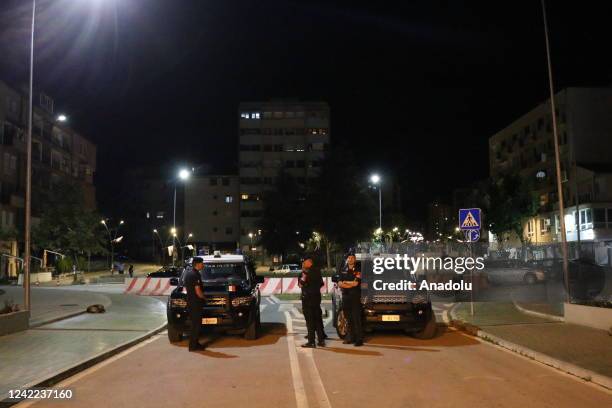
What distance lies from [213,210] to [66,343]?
93.6 m

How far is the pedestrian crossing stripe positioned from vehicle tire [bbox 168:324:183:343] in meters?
8.92

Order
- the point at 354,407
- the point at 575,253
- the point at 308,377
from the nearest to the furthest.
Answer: the point at 354,407
the point at 308,377
the point at 575,253

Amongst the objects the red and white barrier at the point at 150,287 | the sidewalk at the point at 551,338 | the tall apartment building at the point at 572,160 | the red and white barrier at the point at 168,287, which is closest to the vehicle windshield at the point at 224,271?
the sidewalk at the point at 551,338

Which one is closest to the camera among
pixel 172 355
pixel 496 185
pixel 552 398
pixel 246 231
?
pixel 552 398

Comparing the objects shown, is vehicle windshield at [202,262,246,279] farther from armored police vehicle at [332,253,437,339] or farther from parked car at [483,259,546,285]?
parked car at [483,259,546,285]

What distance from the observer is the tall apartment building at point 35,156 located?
2057 inches

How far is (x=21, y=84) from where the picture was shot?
58344 mm

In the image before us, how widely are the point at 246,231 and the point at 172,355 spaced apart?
301 ft

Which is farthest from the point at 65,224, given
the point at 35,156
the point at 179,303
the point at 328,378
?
the point at 328,378

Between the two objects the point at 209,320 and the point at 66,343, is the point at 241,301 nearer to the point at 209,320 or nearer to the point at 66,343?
the point at 209,320

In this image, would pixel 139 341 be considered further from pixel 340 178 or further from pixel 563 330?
pixel 340 178

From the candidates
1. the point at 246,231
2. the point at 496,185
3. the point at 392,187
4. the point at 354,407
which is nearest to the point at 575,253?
the point at 354,407

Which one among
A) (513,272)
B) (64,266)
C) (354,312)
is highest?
(64,266)

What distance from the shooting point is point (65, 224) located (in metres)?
57.3
